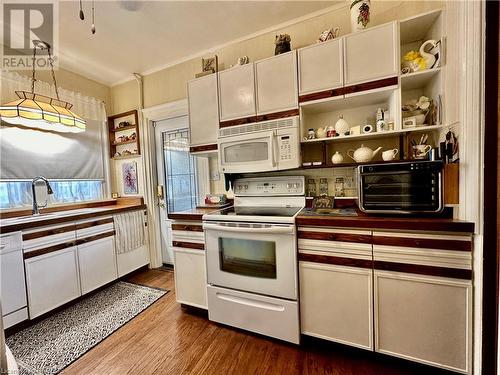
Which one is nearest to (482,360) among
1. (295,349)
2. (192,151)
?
(295,349)

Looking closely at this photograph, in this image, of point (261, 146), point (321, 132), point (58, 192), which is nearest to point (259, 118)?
point (261, 146)

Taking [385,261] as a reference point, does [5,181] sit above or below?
above

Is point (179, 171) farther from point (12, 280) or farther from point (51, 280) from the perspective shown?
point (12, 280)

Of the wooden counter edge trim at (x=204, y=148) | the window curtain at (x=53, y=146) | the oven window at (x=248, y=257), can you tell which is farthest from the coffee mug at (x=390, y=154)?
the window curtain at (x=53, y=146)

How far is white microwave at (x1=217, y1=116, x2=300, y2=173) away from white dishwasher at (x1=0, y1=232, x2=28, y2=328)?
1.78 metres

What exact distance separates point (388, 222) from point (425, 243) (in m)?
0.21

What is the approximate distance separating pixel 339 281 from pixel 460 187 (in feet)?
2.95

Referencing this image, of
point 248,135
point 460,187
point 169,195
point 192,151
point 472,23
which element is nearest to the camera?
point 472,23

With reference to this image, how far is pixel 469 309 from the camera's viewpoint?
1229 mm

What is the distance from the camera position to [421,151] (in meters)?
1.63

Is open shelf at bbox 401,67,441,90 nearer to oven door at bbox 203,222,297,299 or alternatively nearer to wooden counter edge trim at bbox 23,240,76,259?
oven door at bbox 203,222,297,299

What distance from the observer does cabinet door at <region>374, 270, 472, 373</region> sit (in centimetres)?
125

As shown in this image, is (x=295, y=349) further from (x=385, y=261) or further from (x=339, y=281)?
(x=385, y=261)

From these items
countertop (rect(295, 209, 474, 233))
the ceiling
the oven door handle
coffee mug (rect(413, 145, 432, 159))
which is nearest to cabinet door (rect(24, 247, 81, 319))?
the oven door handle
